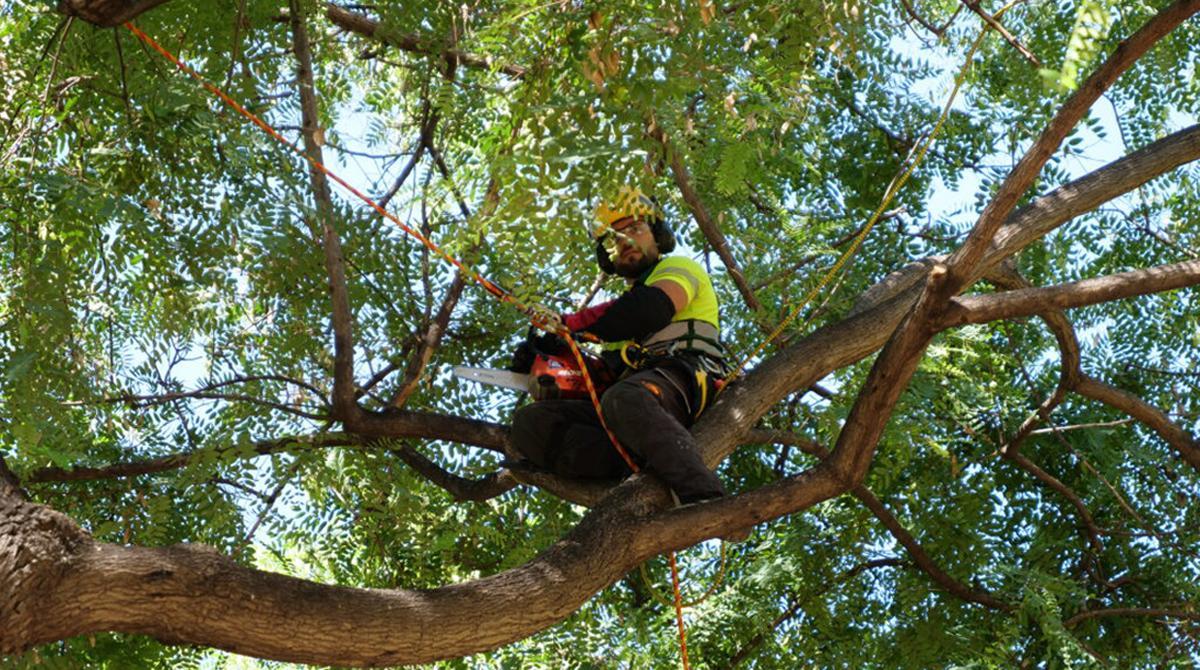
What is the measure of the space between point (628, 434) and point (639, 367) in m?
0.50

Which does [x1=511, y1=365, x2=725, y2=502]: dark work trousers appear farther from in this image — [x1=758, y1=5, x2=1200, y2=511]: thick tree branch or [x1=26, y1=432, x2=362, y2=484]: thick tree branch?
[x1=26, y1=432, x2=362, y2=484]: thick tree branch

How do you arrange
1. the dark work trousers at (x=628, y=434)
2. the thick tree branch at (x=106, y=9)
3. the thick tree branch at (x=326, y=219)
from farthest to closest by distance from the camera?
the thick tree branch at (x=326, y=219), the dark work trousers at (x=628, y=434), the thick tree branch at (x=106, y=9)

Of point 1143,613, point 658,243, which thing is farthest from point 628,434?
point 1143,613

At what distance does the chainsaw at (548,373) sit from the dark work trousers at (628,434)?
87mm

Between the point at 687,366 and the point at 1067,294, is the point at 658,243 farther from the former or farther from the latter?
the point at 1067,294

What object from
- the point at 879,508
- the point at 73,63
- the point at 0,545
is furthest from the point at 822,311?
the point at 0,545


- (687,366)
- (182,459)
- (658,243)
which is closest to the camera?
(687,366)

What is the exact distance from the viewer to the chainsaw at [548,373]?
16.4 feet

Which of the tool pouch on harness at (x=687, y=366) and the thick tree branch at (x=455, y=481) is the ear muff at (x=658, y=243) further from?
the thick tree branch at (x=455, y=481)

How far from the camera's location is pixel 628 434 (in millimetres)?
4523

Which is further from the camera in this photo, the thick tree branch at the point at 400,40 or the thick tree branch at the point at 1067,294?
the thick tree branch at the point at 400,40

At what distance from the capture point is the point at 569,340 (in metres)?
4.64

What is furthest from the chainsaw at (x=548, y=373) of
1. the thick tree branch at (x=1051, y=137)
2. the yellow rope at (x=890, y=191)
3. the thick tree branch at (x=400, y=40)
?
the thick tree branch at (x=1051, y=137)

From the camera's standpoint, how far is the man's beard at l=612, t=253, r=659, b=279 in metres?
5.23
